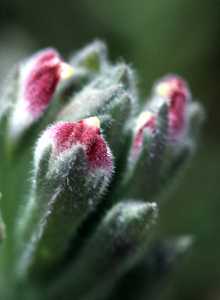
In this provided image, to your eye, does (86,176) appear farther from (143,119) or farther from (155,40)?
(155,40)

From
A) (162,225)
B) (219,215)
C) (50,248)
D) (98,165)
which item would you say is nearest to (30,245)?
(50,248)

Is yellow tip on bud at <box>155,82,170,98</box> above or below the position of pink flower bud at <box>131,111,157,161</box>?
above

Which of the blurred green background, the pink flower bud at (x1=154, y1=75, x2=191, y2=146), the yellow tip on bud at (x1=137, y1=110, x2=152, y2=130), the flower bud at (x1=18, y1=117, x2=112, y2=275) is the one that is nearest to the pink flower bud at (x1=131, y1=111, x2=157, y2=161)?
the yellow tip on bud at (x1=137, y1=110, x2=152, y2=130)

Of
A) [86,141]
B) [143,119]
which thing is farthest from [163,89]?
[86,141]

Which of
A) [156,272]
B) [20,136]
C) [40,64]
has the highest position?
[40,64]

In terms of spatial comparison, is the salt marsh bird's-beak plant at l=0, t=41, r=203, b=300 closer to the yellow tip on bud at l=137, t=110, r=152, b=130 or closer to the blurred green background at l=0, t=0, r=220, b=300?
the yellow tip on bud at l=137, t=110, r=152, b=130

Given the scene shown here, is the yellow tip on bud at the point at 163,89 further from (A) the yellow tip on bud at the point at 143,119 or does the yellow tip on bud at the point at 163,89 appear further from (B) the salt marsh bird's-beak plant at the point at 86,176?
(A) the yellow tip on bud at the point at 143,119

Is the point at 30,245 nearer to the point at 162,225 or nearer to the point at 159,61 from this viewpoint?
the point at 162,225
